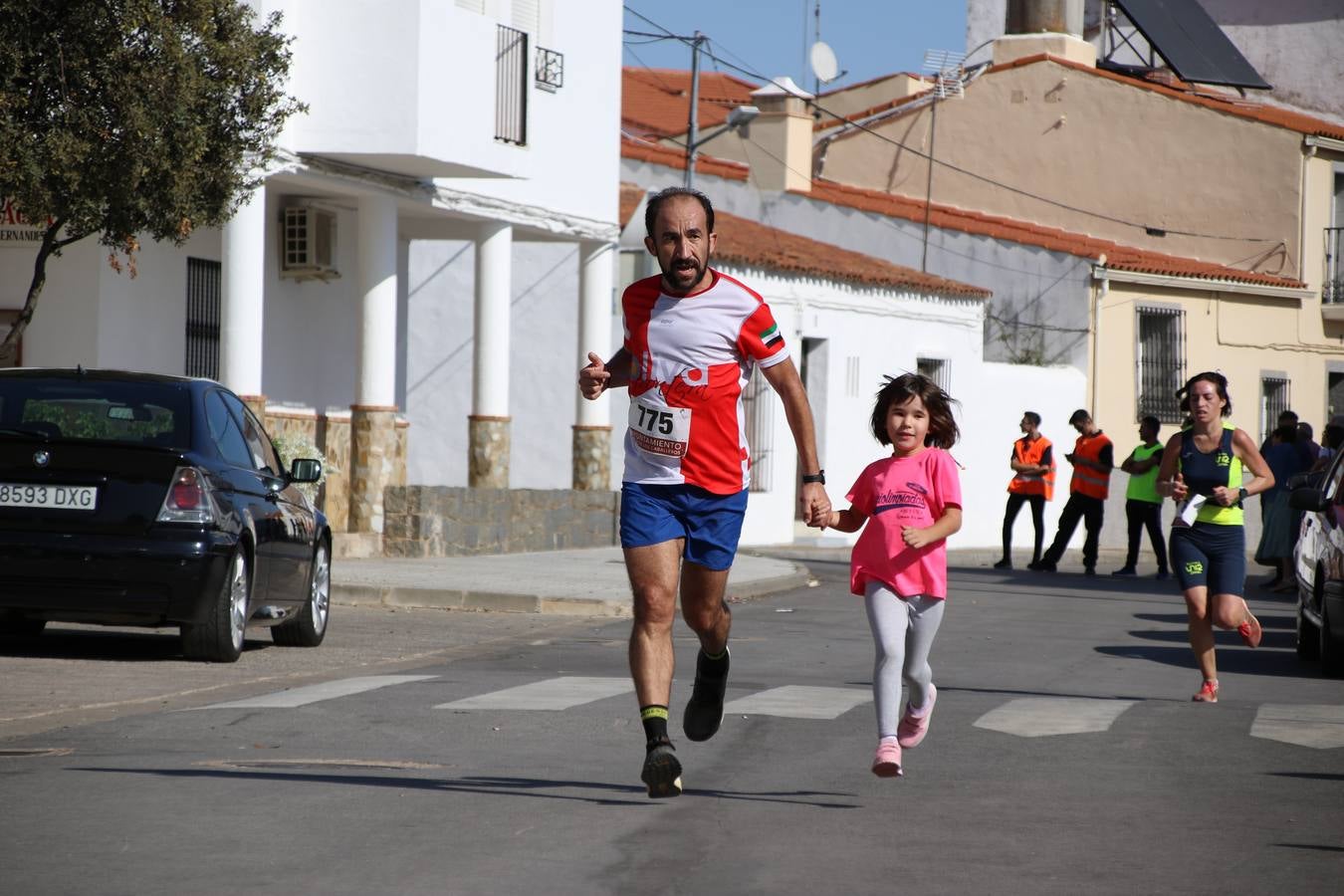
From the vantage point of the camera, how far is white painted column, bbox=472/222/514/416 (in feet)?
77.4

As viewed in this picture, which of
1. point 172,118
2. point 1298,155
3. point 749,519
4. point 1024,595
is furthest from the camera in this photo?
point 1298,155

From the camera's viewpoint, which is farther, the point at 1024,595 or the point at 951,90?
the point at 951,90

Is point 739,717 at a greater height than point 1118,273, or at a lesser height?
lesser

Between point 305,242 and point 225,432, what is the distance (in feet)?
34.7

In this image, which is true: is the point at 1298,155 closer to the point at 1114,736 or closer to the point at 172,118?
the point at 172,118

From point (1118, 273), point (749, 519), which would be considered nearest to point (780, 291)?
point (749, 519)

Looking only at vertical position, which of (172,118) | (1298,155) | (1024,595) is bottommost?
(1024,595)

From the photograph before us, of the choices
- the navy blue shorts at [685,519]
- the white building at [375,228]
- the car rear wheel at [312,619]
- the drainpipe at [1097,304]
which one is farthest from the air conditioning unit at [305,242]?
the drainpipe at [1097,304]

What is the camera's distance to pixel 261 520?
11789mm

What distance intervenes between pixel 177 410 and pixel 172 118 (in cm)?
310

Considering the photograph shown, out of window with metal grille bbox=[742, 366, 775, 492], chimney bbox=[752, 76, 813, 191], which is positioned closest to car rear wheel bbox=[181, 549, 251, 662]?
window with metal grille bbox=[742, 366, 775, 492]

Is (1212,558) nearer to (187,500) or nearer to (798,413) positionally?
(798,413)

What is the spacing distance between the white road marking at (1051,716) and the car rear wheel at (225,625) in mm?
4058

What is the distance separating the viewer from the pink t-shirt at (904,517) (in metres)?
7.45
